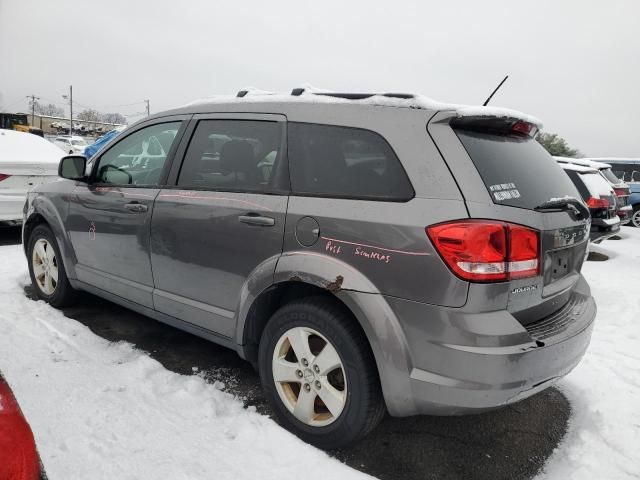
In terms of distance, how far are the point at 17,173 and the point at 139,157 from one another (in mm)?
3847

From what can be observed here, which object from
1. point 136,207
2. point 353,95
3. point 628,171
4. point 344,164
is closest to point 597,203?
point 353,95

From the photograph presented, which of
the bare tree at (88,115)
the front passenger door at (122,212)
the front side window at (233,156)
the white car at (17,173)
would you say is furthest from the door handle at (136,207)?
the bare tree at (88,115)

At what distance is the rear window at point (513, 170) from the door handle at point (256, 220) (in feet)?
3.35

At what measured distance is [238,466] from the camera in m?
2.18

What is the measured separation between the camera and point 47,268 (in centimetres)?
419

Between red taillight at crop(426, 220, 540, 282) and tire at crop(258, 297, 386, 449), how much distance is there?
0.58m

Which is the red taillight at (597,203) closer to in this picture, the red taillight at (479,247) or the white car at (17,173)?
the red taillight at (479,247)

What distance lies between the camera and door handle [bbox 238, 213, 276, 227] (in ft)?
7.98

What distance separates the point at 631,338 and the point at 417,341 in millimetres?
3155

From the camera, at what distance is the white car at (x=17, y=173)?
6129 millimetres

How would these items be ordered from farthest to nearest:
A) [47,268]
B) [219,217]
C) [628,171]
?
[628,171]
[47,268]
[219,217]

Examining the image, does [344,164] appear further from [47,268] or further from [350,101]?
[47,268]

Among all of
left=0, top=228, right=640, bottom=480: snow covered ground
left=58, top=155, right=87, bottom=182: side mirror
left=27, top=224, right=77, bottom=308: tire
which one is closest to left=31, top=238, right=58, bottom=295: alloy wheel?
left=27, top=224, right=77, bottom=308: tire

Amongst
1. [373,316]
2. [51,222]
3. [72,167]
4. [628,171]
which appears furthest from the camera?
[628,171]
